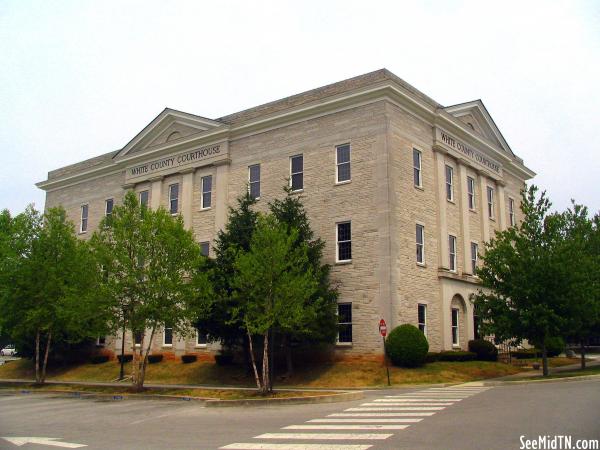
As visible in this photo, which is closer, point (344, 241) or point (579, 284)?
point (579, 284)

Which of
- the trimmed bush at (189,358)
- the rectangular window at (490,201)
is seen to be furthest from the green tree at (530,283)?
the trimmed bush at (189,358)

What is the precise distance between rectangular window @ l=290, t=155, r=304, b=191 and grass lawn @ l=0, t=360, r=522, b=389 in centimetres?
1041

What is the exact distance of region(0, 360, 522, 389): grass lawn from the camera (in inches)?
1118

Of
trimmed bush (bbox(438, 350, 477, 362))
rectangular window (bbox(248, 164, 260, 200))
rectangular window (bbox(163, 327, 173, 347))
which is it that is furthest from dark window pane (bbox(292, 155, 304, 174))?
rectangular window (bbox(163, 327, 173, 347))

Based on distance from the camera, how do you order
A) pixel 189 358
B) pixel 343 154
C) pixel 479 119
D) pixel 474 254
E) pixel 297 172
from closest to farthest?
pixel 343 154, pixel 297 172, pixel 189 358, pixel 474 254, pixel 479 119

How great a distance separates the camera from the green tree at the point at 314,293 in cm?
2941

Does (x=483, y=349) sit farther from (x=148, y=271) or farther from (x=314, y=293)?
(x=148, y=271)

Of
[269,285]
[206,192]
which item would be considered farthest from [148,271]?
[206,192]

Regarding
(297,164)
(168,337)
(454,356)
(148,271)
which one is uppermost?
(297,164)

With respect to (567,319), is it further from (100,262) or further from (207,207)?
(207,207)

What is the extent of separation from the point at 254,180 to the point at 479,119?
1568 centimetres

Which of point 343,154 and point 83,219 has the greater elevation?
point 343,154

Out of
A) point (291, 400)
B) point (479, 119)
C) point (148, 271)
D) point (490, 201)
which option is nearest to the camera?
point (291, 400)

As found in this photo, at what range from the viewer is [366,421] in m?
14.8
